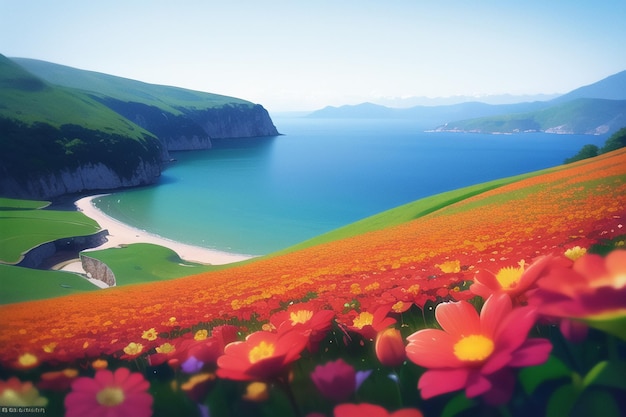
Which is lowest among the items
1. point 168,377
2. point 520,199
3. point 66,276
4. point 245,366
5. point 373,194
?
point 373,194

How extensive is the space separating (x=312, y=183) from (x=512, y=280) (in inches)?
1586

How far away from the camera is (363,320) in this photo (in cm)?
77

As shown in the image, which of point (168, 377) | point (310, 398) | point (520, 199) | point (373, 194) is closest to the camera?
point (310, 398)

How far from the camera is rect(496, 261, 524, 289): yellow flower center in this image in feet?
2.19

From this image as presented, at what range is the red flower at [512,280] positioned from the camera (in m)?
0.62

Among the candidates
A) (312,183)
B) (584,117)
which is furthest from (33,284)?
(312,183)

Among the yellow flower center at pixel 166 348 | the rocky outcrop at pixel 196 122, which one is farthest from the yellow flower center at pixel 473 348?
the rocky outcrop at pixel 196 122

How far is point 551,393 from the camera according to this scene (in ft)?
1.71

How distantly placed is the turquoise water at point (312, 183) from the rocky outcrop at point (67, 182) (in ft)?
1.68

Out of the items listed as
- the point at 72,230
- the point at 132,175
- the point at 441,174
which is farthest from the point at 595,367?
the point at 441,174

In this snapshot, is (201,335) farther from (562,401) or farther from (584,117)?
(584,117)

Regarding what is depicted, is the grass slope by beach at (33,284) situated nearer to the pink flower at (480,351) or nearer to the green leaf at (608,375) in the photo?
the pink flower at (480,351)

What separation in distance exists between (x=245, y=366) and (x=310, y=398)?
117 millimetres

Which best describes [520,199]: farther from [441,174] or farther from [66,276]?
[441,174]
